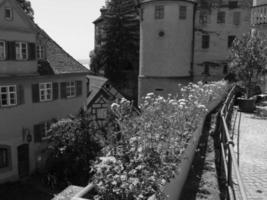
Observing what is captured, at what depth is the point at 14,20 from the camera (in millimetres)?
17562

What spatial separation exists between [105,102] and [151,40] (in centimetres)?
1106

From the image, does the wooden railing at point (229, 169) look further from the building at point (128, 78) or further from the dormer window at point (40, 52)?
the building at point (128, 78)

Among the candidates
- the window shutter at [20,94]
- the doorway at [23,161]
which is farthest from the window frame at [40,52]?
the doorway at [23,161]

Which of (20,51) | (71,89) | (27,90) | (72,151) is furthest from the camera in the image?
(71,89)

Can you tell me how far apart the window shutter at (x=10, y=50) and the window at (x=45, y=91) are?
2.73 m

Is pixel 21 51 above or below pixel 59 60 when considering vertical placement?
above

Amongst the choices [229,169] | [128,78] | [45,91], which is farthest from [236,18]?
[229,169]

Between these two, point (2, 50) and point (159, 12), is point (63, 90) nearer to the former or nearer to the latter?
point (2, 50)

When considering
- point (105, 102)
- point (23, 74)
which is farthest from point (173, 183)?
point (105, 102)

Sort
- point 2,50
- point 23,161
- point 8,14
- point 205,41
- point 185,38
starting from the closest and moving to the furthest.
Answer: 1. point 2,50
2. point 8,14
3. point 23,161
4. point 185,38
5. point 205,41

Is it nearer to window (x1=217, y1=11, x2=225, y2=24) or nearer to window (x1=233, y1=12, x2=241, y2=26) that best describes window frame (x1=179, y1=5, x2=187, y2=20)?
window (x1=217, y1=11, x2=225, y2=24)

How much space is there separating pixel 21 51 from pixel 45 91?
10.5 ft

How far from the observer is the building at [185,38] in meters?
31.9

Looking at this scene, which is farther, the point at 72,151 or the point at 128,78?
the point at 128,78
